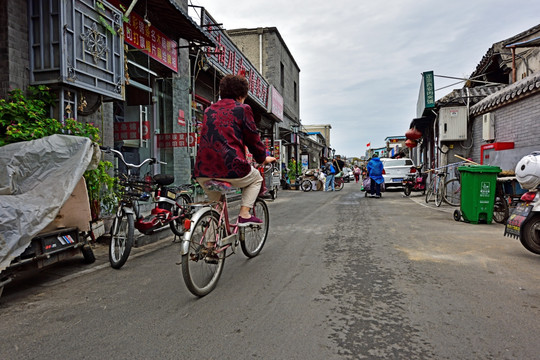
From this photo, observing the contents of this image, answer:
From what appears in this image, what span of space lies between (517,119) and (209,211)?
9024mm

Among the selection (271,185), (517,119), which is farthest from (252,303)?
(271,185)

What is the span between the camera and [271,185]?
12938mm

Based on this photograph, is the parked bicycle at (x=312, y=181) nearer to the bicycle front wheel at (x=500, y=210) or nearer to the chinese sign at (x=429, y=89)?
the chinese sign at (x=429, y=89)

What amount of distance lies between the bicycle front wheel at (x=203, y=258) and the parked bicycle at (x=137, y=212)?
Result: 1294 millimetres

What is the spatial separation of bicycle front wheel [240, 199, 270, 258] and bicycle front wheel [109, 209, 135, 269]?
130 centimetres

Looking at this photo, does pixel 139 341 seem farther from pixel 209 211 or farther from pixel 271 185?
pixel 271 185

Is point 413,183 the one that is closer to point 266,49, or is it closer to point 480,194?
point 480,194

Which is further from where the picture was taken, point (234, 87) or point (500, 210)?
point (500, 210)

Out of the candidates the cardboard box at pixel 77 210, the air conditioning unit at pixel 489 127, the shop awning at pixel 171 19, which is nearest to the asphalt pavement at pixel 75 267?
the cardboard box at pixel 77 210

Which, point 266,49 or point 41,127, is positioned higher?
point 266,49

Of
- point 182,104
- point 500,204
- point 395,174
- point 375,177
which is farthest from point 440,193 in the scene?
point 182,104

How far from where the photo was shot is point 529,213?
4422mm

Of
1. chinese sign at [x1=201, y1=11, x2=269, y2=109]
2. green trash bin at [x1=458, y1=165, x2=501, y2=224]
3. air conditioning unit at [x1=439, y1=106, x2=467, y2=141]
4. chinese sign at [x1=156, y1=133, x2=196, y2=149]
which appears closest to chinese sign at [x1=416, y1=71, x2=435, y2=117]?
air conditioning unit at [x1=439, y1=106, x2=467, y2=141]

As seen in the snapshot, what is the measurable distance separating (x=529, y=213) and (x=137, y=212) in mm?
4940
